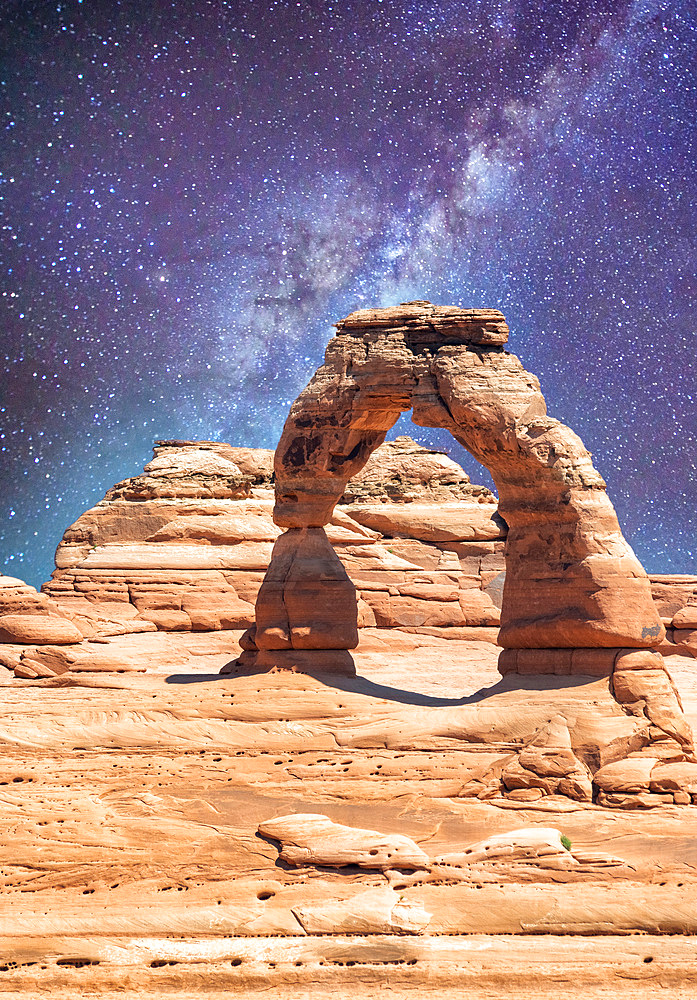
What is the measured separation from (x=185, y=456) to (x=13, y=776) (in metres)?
16.0

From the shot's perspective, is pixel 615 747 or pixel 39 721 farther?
pixel 39 721

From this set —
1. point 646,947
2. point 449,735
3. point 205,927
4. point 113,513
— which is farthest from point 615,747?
point 113,513

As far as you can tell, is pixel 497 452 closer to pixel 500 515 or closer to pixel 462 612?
pixel 500 515

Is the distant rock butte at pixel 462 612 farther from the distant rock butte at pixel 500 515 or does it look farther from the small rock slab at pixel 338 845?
the small rock slab at pixel 338 845

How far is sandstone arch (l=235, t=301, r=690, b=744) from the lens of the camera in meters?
12.1

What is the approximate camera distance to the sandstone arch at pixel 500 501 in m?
12.1

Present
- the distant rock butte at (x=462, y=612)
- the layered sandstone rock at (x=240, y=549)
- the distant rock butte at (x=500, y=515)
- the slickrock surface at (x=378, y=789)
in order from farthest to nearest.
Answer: the layered sandstone rock at (x=240, y=549) < the distant rock butte at (x=500, y=515) < the distant rock butte at (x=462, y=612) < the slickrock surface at (x=378, y=789)

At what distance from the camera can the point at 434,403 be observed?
1355cm

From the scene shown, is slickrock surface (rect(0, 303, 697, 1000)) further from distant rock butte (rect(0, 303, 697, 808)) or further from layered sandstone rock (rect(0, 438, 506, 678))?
layered sandstone rock (rect(0, 438, 506, 678))

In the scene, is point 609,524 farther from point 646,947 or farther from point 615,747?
point 646,947

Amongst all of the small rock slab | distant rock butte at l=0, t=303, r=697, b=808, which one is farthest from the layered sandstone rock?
the small rock slab

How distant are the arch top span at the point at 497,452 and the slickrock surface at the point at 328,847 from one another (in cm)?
87

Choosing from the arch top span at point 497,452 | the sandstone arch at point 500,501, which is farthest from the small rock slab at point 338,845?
the arch top span at point 497,452

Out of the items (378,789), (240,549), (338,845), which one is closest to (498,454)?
(378,789)
